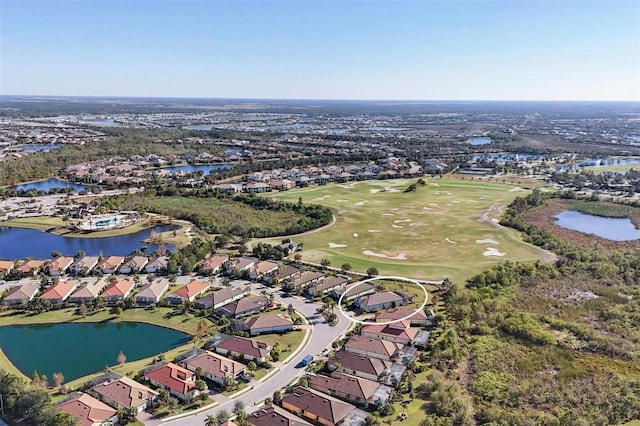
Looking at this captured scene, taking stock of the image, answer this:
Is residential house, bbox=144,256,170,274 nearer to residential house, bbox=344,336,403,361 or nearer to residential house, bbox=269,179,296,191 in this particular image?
residential house, bbox=344,336,403,361

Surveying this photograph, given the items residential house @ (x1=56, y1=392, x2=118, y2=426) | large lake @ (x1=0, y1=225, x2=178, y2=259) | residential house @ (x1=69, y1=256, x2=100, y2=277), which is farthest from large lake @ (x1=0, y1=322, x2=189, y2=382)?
large lake @ (x1=0, y1=225, x2=178, y2=259)

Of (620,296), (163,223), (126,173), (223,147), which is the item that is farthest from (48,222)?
(223,147)

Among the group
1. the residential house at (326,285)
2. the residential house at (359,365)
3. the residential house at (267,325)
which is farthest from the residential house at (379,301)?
the residential house at (359,365)

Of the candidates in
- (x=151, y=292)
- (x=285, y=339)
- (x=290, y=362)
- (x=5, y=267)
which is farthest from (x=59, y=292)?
(x=290, y=362)

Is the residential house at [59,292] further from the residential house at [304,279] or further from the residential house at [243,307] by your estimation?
the residential house at [304,279]

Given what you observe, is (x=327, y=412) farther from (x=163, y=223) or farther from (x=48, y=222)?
(x=48, y=222)

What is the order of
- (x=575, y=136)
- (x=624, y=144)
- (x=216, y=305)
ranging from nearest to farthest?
1. (x=216, y=305)
2. (x=624, y=144)
3. (x=575, y=136)

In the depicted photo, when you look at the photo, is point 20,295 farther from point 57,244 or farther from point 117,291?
point 57,244
